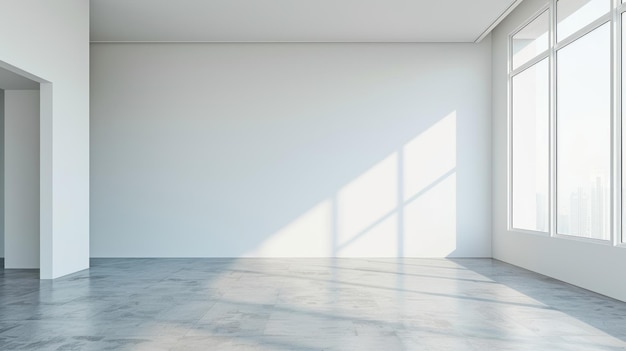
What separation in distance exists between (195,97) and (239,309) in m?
6.17

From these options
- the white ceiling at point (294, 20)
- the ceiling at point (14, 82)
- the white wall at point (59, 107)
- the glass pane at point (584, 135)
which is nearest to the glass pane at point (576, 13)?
the glass pane at point (584, 135)

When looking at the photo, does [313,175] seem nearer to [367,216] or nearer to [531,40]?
[367,216]

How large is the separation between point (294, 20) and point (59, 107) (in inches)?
155

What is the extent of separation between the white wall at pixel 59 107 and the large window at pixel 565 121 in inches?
265

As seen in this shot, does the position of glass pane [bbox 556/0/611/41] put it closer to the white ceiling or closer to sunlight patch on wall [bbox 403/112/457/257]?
the white ceiling

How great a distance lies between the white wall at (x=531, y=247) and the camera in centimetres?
677

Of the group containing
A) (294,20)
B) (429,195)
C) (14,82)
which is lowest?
(429,195)

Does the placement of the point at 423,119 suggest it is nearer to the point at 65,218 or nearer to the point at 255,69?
the point at 255,69

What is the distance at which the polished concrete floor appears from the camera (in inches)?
182

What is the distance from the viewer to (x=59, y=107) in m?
8.09

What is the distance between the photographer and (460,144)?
1126cm

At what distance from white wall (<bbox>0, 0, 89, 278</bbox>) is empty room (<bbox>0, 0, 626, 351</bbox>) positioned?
0.12ft

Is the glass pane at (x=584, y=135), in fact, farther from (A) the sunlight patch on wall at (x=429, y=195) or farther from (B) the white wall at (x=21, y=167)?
(B) the white wall at (x=21, y=167)

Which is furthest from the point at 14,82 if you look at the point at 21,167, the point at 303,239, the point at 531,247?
the point at 531,247
